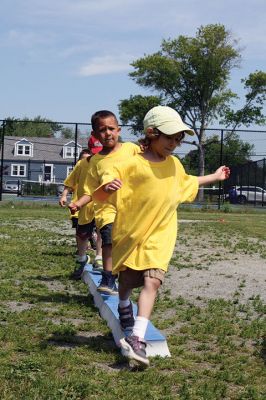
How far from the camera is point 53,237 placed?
38.1 ft

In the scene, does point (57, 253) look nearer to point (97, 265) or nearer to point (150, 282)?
point (97, 265)

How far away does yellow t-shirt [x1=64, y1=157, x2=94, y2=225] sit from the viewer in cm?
663

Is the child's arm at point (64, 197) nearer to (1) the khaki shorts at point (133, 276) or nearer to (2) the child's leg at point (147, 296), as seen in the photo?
(1) the khaki shorts at point (133, 276)

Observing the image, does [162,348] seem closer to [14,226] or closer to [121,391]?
[121,391]

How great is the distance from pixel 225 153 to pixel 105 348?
27179 mm

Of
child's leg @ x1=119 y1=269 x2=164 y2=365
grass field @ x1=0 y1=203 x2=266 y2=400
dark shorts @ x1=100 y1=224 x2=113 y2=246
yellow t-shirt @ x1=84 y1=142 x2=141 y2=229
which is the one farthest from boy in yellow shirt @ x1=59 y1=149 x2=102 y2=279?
child's leg @ x1=119 y1=269 x2=164 y2=365

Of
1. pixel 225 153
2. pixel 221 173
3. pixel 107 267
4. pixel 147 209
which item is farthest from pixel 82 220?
pixel 225 153

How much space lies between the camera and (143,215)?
12.9 feet

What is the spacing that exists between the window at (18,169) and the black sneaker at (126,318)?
59204 mm

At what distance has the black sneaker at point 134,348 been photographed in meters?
3.53

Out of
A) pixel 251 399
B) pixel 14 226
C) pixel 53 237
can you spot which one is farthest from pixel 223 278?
pixel 14 226

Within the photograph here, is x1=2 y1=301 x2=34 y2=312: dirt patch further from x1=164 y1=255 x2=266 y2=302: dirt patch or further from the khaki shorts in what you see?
x1=164 y1=255 x2=266 y2=302: dirt patch

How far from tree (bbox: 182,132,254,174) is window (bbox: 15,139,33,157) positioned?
26.4 metres

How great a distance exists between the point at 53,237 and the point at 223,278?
501cm
